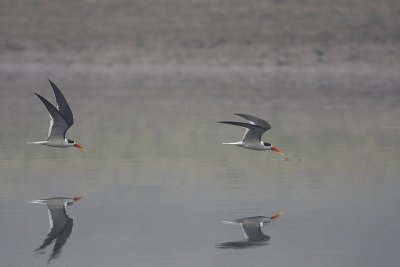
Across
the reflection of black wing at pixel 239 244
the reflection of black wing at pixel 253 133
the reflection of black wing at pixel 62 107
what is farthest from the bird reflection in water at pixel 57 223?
the reflection of black wing at pixel 253 133

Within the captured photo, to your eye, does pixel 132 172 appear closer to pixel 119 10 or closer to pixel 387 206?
pixel 387 206

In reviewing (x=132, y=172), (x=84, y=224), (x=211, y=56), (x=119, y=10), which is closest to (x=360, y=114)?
(x=132, y=172)

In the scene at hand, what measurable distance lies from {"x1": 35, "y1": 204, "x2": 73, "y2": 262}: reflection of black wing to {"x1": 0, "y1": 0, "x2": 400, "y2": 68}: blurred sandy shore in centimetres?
4071

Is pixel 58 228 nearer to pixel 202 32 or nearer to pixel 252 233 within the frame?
pixel 252 233

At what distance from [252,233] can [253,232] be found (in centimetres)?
6

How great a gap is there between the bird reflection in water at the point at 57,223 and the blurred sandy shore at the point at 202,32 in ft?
131

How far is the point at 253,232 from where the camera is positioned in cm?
1388

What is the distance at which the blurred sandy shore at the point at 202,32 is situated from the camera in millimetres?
56469

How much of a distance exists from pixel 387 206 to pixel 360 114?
15.7 metres

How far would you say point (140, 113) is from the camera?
31344 millimetres

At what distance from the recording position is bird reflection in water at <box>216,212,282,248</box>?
1329 cm

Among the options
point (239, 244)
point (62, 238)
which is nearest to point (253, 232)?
point (239, 244)

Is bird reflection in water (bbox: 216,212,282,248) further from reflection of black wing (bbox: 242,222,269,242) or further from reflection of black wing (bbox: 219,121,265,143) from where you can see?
reflection of black wing (bbox: 219,121,265,143)

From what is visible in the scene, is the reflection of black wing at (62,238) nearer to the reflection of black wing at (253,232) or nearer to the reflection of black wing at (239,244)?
the reflection of black wing at (239,244)
